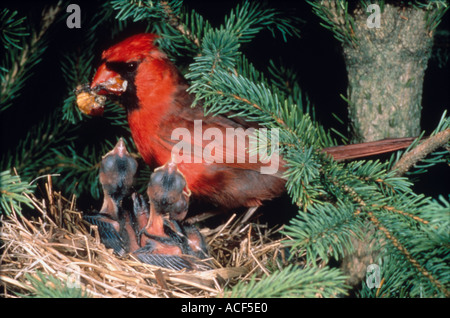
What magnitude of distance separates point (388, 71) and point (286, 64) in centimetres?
60

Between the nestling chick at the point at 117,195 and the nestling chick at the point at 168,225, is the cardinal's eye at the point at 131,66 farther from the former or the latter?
the nestling chick at the point at 168,225

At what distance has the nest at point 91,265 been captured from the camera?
146cm

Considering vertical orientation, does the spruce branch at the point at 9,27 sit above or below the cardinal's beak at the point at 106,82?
above

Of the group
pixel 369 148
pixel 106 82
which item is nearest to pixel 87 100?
pixel 106 82

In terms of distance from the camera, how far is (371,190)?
1.32m

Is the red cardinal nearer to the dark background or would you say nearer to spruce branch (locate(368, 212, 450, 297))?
the dark background

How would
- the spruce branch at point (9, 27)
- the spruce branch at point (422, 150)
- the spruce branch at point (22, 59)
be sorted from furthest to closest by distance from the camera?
the spruce branch at point (22, 59) < the spruce branch at point (9, 27) < the spruce branch at point (422, 150)

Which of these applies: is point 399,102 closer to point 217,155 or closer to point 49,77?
point 217,155

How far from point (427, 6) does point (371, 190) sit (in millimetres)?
616

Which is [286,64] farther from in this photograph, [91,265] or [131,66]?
[91,265]

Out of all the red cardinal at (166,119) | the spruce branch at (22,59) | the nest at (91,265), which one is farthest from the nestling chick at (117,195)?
the spruce branch at (22,59)

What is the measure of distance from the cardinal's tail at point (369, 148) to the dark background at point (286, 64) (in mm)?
400

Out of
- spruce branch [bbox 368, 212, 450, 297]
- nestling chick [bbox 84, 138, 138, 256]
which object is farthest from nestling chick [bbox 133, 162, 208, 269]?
spruce branch [bbox 368, 212, 450, 297]

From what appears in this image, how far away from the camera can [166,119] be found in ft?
6.72
